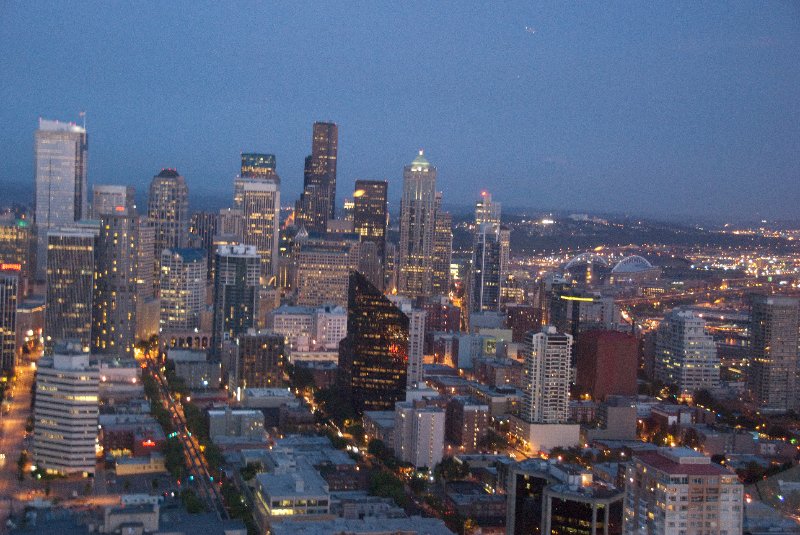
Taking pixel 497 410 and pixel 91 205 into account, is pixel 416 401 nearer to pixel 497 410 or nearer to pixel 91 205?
pixel 497 410

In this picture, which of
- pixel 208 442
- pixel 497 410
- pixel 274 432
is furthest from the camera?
pixel 497 410

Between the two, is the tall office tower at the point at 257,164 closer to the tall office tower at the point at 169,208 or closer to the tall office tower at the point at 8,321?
the tall office tower at the point at 169,208

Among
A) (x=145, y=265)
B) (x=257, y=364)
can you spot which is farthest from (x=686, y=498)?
(x=145, y=265)

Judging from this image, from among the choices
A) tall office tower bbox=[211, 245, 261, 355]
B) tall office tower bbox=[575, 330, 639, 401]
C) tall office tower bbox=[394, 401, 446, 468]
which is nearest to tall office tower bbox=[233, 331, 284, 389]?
tall office tower bbox=[211, 245, 261, 355]

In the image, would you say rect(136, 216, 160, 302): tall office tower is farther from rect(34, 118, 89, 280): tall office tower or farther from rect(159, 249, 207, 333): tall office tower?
rect(34, 118, 89, 280): tall office tower

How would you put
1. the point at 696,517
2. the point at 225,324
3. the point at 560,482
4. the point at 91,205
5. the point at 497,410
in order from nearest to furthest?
the point at 696,517 → the point at 560,482 → the point at 497,410 → the point at 225,324 → the point at 91,205

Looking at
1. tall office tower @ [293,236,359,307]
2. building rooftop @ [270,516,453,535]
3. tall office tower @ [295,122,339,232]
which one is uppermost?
tall office tower @ [295,122,339,232]

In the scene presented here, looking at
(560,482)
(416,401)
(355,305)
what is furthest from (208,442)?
(560,482)

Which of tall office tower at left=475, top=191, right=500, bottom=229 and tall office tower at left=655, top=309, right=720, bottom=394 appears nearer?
tall office tower at left=655, top=309, right=720, bottom=394
